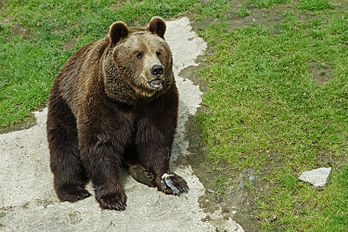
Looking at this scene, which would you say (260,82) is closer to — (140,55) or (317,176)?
(317,176)

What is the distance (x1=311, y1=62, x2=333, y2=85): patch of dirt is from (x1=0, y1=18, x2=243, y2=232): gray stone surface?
5.30 feet

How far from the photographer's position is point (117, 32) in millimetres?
5391

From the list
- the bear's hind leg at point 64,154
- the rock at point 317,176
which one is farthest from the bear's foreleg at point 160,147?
the rock at point 317,176

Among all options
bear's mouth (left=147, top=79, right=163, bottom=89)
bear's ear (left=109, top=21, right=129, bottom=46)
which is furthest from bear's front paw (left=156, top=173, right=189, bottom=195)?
bear's ear (left=109, top=21, right=129, bottom=46)

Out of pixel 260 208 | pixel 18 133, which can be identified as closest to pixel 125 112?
pixel 260 208

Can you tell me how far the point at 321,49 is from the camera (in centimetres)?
755

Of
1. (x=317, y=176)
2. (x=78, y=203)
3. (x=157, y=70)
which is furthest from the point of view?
(x=78, y=203)

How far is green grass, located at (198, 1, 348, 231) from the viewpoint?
5.28m

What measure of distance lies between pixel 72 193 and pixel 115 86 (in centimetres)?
137

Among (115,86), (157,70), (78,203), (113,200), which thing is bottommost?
(78,203)

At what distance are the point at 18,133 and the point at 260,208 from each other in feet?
11.7

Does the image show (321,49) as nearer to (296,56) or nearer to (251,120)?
(296,56)

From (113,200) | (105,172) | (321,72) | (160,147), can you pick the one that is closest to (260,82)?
(321,72)

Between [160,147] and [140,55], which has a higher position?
[140,55]
